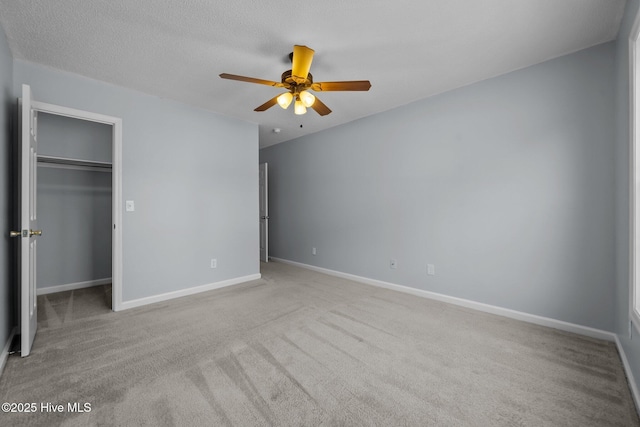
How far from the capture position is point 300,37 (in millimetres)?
2154

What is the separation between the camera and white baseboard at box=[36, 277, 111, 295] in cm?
352

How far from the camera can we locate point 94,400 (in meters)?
1.56

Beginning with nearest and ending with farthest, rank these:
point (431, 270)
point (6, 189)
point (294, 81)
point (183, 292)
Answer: point (6, 189) < point (294, 81) < point (431, 270) < point (183, 292)

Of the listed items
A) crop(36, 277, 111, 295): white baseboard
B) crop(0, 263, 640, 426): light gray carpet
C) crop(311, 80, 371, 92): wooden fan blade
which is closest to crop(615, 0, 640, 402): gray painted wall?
crop(0, 263, 640, 426): light gray carpet

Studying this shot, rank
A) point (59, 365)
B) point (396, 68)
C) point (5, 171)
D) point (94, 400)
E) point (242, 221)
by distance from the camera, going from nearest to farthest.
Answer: point (94, 400)
point (59, 365)
point (5, 171)
point (396, 68)
point (242, 221)

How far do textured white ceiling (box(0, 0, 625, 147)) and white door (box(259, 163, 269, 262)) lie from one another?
2.50 meters

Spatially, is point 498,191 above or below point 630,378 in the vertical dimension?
above

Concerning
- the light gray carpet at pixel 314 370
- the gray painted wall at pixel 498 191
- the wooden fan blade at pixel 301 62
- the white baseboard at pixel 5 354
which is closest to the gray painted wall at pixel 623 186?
the gray painted wall at pixel 498 191

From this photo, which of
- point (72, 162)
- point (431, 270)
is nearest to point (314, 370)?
point (431, 270)

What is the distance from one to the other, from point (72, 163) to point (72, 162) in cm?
10

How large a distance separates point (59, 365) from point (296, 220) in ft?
12.3

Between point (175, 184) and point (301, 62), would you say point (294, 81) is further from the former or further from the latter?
point (175, 184)

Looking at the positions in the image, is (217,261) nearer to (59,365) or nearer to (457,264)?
(59,365)

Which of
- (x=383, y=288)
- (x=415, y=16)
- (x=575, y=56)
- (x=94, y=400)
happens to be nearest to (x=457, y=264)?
(x=383, y=288)
